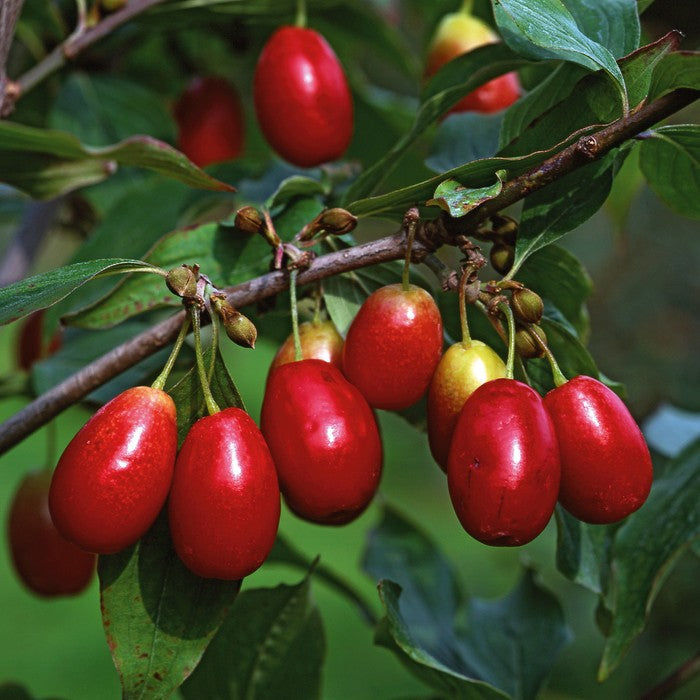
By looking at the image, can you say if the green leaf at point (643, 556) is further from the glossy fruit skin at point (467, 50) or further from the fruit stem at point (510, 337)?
the glossy fruit skin at point (467, 50)

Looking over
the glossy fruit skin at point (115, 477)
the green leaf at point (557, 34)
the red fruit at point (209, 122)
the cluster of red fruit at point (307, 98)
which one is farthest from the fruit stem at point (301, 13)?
the glossy fruit skin at point (115, 477)

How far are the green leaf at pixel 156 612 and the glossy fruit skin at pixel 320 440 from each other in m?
0.08

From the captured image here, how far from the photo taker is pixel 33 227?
40.2 inches

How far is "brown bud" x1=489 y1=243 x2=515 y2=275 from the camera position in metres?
0.57

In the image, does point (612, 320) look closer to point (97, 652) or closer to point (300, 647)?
point (97, 652)

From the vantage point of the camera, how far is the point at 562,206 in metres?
0.55

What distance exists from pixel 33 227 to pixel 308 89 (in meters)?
0.42

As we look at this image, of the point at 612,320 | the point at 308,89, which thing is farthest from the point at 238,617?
the point at 612,320

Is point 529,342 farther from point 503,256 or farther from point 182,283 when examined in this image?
point 182,283

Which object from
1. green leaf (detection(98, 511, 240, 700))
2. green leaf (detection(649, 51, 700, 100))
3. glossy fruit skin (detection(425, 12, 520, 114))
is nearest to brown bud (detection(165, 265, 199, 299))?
green leaf (detection(98, 511, 240, 700))

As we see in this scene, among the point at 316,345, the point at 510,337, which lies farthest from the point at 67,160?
the point at 510,337

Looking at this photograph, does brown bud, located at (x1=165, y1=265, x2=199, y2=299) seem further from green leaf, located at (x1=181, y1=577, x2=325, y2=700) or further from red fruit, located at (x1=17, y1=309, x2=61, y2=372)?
red fruit, located at (x1=17, y1=309, x2=61, y2=372)

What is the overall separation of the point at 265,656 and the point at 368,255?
36 centimetres

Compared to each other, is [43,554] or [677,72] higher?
[677,72]
